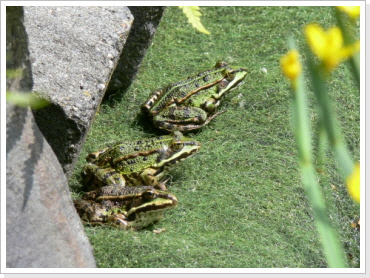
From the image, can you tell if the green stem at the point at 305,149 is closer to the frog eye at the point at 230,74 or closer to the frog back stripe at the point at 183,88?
the frog back stripe at the point at 183,88

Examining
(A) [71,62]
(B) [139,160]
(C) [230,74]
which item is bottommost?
(B) [139,160]

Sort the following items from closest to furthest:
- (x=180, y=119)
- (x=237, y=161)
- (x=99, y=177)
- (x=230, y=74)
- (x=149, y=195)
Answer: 1. (x=149, y=195)
2. (x=99, y=177)
3. (x=237, y=161)
4. (x=180, y=119)
5. (x=230, y=74)

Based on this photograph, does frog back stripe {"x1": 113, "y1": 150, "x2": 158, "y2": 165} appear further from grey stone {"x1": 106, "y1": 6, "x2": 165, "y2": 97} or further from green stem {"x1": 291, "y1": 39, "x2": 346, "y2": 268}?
green stem {"x1": 291, "y1": 39, "x2": 346, "y2": 268}

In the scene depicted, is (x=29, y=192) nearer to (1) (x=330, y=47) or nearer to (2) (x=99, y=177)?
(2) (x=99, y=177)

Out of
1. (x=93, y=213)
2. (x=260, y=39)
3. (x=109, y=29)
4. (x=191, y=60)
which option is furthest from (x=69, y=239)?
(x=260, y=39)

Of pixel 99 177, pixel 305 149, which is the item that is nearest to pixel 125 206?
pixel 99 177

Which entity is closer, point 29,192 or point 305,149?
point 305,149

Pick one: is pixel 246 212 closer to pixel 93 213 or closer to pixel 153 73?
pixel 93 213

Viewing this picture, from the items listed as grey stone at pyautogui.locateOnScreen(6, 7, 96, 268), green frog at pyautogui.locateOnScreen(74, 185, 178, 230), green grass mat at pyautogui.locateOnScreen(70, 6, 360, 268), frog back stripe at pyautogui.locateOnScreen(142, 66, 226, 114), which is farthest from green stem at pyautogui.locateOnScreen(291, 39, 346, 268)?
frog back stripe at pyautogui.locateOnScreen(142, 66, 226, 114)
